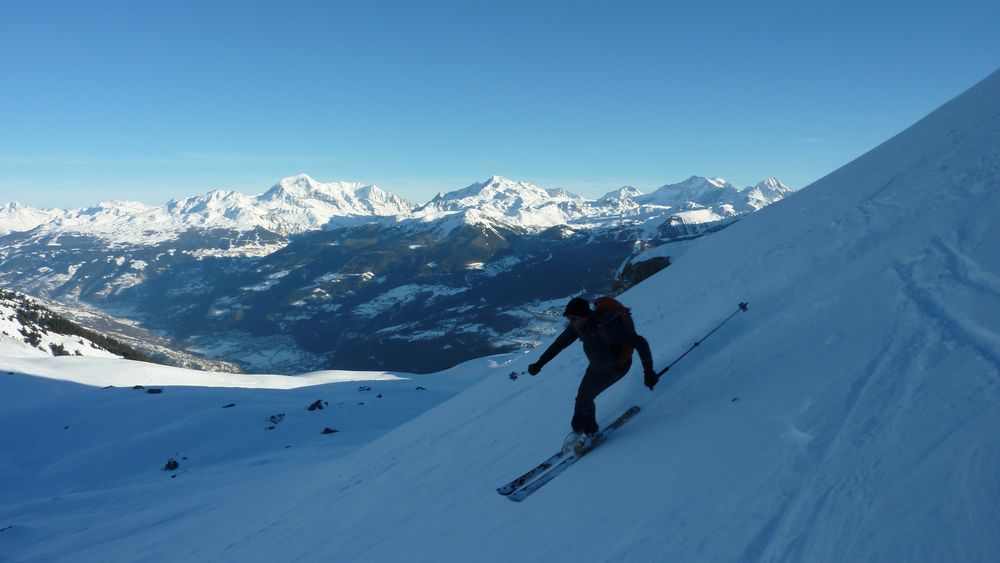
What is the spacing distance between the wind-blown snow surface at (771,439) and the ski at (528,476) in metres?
0.22

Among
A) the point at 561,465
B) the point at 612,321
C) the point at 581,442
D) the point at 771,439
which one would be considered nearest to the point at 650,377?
the point at 612,321

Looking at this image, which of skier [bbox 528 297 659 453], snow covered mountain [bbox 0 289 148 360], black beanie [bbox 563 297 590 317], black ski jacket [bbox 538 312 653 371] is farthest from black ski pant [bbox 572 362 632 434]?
snow covered mountain [bbox 0 289 148 360]

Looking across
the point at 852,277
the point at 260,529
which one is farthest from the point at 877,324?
the point at 260,529

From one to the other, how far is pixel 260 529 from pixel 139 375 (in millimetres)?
49624

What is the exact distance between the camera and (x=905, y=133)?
62.1 ft

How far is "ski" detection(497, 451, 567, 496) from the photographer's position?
695 cm

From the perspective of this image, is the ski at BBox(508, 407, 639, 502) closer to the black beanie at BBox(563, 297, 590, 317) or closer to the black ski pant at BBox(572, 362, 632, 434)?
the black ski pant at BBox(572, 362, 632, 434)

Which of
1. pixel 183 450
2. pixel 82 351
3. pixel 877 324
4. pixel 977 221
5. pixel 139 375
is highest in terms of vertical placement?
pixel 82 351

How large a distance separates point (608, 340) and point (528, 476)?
2.40 metres

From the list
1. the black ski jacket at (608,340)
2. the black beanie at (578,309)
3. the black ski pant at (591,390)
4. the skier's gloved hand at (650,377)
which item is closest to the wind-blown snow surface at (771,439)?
the black ski pant at (591,390)

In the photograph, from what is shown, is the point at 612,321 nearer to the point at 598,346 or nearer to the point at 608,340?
the point at 608,340

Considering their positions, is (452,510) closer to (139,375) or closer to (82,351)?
(139,375)

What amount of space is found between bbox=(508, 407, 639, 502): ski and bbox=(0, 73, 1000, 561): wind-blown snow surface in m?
0.23

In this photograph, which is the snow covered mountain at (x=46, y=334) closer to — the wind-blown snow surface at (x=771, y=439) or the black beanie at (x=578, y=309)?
the wind-blown snow surface at (x=771, y=439)
